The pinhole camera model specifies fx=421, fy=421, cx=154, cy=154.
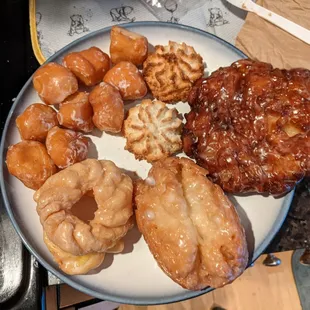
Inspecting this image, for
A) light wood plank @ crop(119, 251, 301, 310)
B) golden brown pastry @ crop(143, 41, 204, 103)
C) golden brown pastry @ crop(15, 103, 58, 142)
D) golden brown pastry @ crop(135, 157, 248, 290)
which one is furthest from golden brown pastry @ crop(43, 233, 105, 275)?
light wood plank @ crop(119, 251, 301, 310)

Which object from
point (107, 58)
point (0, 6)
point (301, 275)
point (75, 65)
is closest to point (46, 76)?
point (75, 65)

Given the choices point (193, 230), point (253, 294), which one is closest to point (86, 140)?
point (193, 230)

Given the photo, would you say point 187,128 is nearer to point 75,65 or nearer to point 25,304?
point 75,65

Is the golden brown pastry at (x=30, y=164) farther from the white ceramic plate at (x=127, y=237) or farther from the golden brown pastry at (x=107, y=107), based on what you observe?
the golden brown pastry at (x=107, y=107)

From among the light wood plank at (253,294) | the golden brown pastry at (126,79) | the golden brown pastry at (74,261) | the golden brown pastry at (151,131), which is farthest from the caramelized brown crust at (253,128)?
the light wood plank at (253,294)

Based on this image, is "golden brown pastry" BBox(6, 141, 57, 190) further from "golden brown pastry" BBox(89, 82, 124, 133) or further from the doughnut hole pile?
"golden brown pastry" BBox(89, 82, 124, 133)
